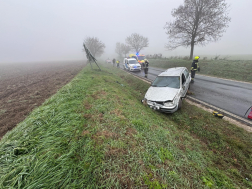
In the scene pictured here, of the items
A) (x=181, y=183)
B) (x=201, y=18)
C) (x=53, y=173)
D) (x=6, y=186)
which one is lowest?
(x=181, y=183)

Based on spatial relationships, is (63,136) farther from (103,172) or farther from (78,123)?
(103,172)

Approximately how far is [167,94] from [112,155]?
3919mm

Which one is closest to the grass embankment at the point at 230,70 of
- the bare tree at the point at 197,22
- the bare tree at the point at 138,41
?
the bare tree at the point at 197,22

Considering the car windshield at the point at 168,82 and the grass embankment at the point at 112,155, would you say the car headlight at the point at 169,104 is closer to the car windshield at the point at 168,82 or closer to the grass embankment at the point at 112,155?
the car windshield at the point at 168,82

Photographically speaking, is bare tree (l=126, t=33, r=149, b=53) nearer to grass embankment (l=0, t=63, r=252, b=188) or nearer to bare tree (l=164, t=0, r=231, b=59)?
bare tree (l=164, t=0, r=231, b=59)

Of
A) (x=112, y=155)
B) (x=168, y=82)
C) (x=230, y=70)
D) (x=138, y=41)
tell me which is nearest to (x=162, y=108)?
(x=168, y=82)

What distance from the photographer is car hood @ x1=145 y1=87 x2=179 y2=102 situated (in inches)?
189

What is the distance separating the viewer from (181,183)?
178 cm

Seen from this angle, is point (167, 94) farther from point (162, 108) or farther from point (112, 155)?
point (112, 155)

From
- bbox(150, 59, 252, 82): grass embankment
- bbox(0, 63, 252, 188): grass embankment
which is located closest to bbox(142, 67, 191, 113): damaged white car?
bbox(0, 63, 252, 188): grass embankment

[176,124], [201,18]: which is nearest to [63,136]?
[176,124]

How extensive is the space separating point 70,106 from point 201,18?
20417mm

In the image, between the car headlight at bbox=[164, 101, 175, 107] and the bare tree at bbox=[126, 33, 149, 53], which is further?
the bare tree at bbox=[126, 33, 149, 53]

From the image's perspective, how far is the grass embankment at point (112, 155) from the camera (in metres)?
1.66
